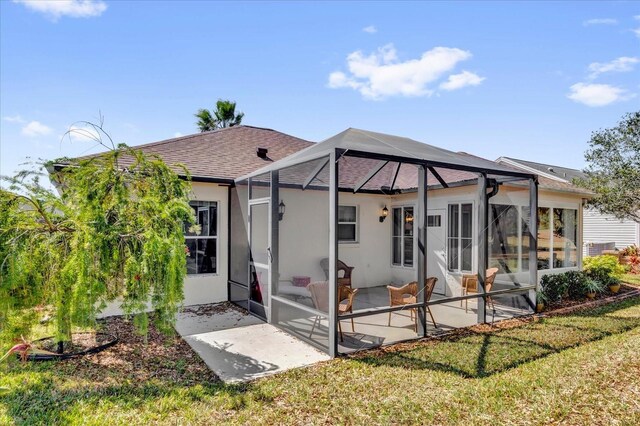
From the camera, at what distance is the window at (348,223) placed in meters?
9.28

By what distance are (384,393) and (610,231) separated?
25.3 meters

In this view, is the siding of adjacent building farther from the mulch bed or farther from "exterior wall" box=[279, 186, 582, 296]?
the mulch bed

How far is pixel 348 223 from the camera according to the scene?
32.0ft

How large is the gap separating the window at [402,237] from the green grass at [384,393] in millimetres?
4867

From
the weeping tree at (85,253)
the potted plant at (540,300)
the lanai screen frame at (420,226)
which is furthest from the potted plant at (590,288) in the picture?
the weeping tree at (85,253)

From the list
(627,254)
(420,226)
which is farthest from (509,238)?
(627,254)

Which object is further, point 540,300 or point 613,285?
point 613,285

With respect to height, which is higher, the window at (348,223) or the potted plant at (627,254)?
the window at (348,223)

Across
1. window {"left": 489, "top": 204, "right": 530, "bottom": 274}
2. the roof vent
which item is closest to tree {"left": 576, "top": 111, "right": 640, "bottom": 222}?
window {"left": 489, "top": 204, "right": 530, "bottom": 274}

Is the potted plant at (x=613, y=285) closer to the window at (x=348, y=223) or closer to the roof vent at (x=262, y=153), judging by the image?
the window at (x=348, y=223)

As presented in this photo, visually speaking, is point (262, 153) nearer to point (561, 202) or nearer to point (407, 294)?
point (407, 294)

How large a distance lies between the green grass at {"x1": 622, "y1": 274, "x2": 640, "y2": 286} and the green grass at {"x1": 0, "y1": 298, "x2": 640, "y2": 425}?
998 cm

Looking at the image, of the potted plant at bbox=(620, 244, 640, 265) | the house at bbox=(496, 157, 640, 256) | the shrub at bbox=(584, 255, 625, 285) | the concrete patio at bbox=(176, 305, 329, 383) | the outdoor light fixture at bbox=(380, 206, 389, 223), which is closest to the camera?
the concrete patio at bbox=(176, 305, 329, 383)

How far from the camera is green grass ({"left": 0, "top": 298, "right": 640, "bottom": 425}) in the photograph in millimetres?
3756
